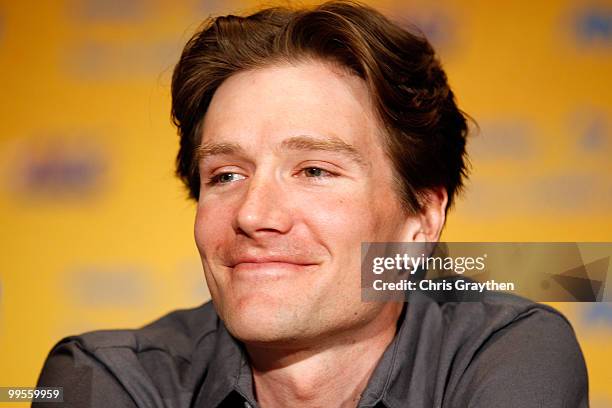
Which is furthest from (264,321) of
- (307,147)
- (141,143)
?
(141,143)

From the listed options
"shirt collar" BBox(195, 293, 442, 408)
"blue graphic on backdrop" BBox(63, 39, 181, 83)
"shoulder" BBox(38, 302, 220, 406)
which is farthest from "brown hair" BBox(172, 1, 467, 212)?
"blue graphic on backdrop" BBox(63, 39, 181, 83)

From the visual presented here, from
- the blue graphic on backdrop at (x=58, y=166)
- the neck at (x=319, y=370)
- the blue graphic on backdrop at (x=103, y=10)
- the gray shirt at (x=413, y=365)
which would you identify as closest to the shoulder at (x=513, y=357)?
the gray shirt at (x=413, y=365)

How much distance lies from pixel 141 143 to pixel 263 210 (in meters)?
1.23

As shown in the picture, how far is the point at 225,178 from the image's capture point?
5.82 feet

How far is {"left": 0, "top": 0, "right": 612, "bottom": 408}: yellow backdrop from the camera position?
8.48 feet

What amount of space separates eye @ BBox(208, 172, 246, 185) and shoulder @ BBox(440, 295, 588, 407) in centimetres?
50

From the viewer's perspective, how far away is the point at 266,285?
65.0 inches

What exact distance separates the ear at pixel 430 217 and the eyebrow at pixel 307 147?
22 cm

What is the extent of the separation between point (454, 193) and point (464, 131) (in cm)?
14

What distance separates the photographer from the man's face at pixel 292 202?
165cm

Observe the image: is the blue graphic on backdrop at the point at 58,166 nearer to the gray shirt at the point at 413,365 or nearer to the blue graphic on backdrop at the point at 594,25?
the gray shirt at the point at 413,365

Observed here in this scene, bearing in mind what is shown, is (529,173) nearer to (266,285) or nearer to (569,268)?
(569,268)

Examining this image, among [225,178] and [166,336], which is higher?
[225,178]

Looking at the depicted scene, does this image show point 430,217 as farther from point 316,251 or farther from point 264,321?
point 264,321
